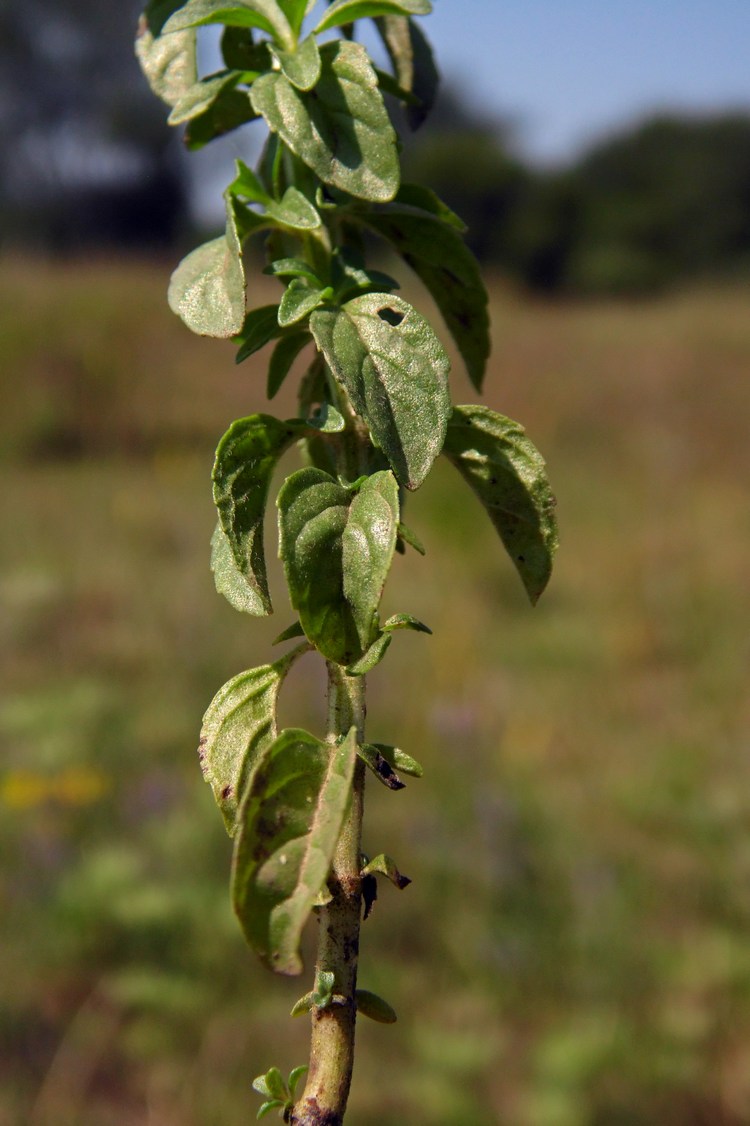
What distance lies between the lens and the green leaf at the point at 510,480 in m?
0.37

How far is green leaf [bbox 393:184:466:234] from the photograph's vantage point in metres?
0.39

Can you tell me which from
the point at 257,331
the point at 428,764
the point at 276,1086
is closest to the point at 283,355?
the point at 257,331

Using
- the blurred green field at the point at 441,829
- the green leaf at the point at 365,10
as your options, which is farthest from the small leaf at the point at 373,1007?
the blurred green field at the point at 441,829

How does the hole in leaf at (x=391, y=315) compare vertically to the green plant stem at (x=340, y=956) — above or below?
above

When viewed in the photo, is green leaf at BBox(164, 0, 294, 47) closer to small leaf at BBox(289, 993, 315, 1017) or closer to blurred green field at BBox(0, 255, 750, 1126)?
small leaf at BBox(289, 993, 315, 1017)

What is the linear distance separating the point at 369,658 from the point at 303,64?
0.20 metres

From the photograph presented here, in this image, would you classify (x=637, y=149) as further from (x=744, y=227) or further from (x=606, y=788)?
(x=606, y=788)

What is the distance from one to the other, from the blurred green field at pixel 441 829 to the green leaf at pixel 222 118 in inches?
71.0

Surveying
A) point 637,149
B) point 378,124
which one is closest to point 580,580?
point 378,124

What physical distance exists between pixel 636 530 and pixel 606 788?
259 centimetres

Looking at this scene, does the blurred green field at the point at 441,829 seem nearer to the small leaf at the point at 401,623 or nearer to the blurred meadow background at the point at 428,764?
the blurred meadow background at the point at 428,764

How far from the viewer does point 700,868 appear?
2.55 meters

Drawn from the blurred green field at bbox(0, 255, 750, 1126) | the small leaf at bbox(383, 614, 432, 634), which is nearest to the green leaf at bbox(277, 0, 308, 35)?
the small leaf at bbox(383, 614, 432, 634)

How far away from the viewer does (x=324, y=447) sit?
0.39 metres
